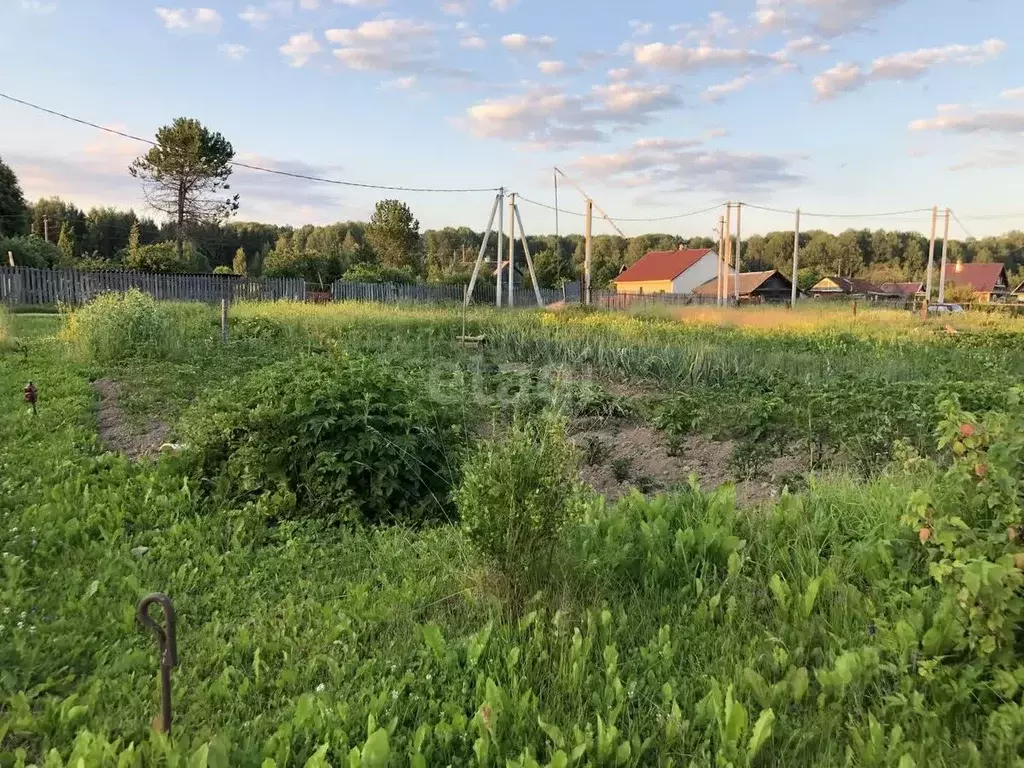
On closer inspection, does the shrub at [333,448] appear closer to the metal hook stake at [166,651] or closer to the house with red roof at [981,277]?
the metal hook stake at [166,651]

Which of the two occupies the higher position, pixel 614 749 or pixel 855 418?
pixel 855 418

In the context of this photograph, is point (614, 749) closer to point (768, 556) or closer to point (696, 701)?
point (696, 701)

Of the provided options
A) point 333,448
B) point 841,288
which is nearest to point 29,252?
point 333,448

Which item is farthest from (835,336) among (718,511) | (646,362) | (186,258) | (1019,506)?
(186,258)

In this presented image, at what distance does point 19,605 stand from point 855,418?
5.10 meters

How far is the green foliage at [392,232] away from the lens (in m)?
47.2

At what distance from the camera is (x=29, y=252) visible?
83.4ft

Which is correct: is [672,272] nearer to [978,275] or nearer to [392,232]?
[392,232]

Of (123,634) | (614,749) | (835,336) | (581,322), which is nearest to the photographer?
(614,749)

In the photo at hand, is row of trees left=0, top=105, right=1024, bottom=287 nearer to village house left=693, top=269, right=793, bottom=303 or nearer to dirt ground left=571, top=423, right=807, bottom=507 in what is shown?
village house left=693, top=269, right=793, bottom=303

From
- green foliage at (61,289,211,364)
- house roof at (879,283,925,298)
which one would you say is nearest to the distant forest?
house roof at (879,283,925,298)

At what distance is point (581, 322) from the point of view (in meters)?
14.8

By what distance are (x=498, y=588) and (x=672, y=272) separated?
5762 cm

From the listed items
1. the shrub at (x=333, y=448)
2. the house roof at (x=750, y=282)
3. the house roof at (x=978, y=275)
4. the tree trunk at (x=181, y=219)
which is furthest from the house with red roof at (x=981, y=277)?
the shrub at (x=333, y=448)
